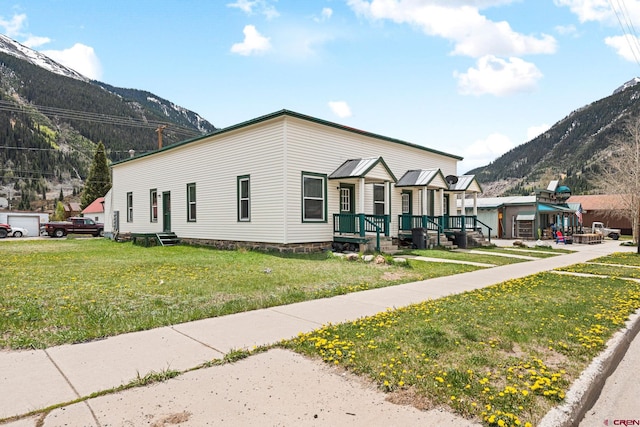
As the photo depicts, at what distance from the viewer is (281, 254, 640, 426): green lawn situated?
3.38m

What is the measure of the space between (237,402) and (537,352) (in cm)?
342

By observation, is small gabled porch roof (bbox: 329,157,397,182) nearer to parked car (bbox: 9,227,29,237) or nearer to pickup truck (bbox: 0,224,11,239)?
pickup truck (bbox: 0,224,11,239)

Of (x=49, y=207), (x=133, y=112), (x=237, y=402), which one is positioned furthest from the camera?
(x=133, y=112)

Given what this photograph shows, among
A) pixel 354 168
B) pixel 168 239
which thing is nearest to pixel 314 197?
pixel 354 168

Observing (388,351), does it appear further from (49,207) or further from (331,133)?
(49,207)

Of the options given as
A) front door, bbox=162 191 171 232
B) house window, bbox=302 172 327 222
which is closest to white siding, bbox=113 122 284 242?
front door, bbox=162 191 171 232

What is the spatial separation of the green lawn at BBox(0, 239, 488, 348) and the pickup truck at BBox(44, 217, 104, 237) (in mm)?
24564

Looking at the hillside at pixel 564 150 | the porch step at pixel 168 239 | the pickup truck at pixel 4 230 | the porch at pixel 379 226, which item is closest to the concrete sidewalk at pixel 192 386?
the porch at pixel 379 226

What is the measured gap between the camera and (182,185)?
2088cm

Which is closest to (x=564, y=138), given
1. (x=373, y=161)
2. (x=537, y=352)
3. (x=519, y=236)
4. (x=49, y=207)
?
(x=519, y=236)

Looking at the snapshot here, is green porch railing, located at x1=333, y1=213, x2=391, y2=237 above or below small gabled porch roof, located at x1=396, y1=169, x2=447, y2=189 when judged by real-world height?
below

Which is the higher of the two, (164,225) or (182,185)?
→ (182,185)

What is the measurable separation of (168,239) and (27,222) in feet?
96.6

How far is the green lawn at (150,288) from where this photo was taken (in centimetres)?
545
